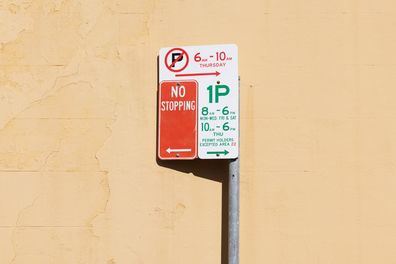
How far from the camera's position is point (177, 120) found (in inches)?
136

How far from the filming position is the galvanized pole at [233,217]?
10.7 feet

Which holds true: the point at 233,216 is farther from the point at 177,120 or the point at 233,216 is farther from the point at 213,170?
the point at 177,120

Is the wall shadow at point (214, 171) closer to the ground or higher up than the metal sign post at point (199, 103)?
closer to the ground

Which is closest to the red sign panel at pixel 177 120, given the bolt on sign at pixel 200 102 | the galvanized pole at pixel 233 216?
the bolt on sign at pixel 200 102

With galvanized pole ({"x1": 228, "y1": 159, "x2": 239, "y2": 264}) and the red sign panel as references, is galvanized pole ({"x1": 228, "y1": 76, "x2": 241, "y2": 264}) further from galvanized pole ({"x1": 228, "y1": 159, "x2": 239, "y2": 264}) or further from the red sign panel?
the red sign panel

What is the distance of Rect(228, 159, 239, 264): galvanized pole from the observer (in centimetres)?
326

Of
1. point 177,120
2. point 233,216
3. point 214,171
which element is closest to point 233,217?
point 233,216

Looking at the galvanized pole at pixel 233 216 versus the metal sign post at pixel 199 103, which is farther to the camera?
the metal sign post at pixel 199 103

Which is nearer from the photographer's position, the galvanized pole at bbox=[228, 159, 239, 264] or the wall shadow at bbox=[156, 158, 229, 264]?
the galvanized pole at bbox=[228, 159, 239, 264]

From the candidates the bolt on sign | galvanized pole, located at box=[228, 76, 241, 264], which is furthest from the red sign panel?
galvanized pole, located at box=[228, 76, 241, 264]

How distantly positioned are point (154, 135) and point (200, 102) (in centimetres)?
33

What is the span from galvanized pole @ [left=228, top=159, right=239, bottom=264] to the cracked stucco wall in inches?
4.2

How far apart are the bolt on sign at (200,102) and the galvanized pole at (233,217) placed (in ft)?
0.46

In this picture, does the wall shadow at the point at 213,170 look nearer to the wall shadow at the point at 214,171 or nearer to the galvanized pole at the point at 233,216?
the wall shadow at the point at 214,171
